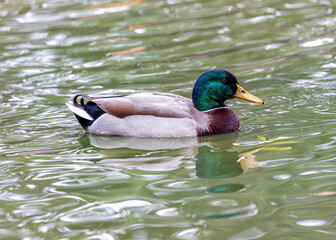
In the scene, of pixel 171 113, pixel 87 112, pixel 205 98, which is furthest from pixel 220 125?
pixel 87 112

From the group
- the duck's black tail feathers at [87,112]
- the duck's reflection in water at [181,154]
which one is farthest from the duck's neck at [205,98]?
the duck's black tail feathers at [87,112]

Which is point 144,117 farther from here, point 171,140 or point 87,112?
point 87,112

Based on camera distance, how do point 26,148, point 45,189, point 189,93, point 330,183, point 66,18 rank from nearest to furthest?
point 330,183 < point 45,189 < point 26,148 < point 189,93 < point 66,18

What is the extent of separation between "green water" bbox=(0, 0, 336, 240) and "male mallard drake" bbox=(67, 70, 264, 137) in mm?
144

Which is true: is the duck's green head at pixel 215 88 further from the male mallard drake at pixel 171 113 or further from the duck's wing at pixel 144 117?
the duck's wing at pixel 144 117

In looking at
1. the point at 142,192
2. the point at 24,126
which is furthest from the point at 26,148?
the point at 142,192

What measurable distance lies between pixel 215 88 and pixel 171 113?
2.04 ft

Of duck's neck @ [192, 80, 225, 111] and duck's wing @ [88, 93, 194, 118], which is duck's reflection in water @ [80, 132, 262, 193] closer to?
duck's wing @ [88, 93, 194, 118]

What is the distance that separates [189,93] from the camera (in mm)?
9406

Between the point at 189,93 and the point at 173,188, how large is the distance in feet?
12.2

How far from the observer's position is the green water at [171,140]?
5.17 metres

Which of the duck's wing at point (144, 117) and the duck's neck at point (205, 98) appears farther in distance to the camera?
the duck's neck at point (205, 98)

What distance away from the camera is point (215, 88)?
25.7ft

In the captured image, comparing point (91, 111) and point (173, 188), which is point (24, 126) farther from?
point (173, 188)
